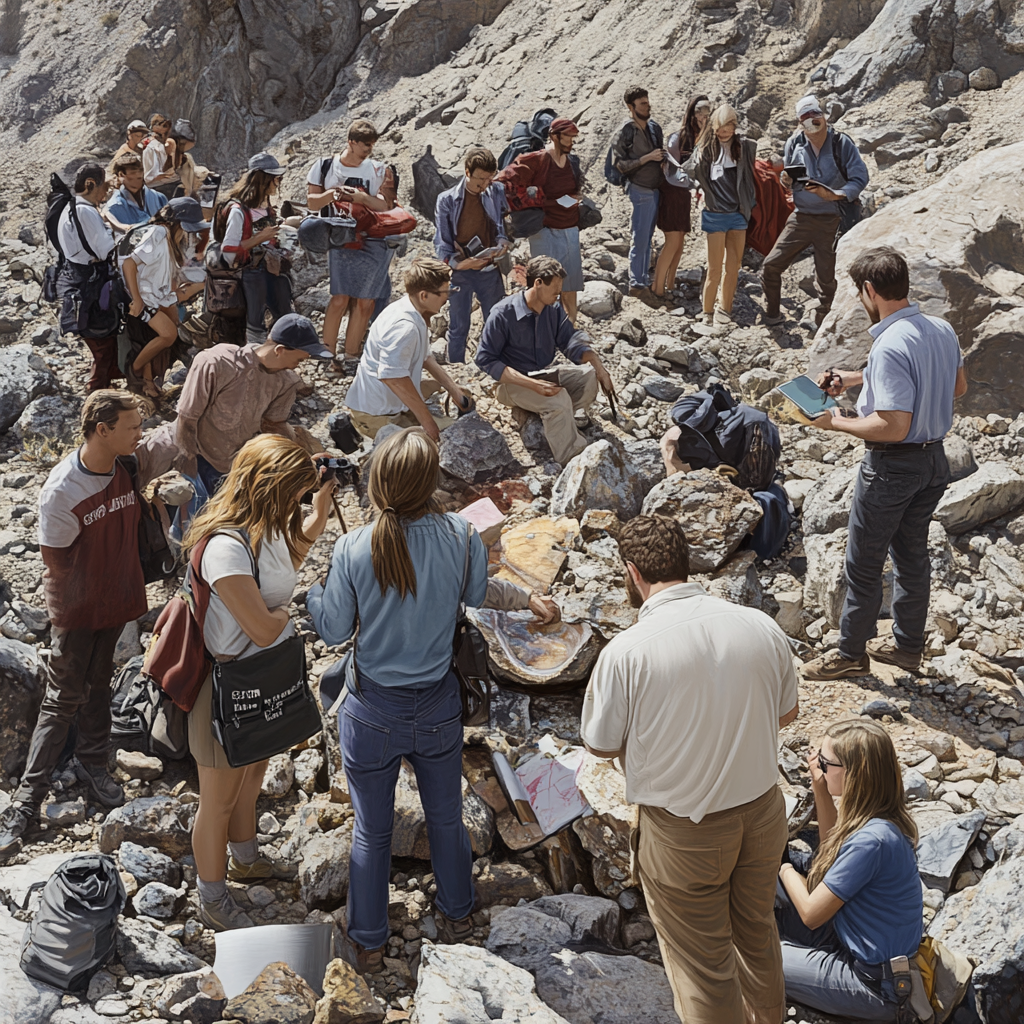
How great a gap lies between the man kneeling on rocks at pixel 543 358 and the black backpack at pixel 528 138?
2.02 m

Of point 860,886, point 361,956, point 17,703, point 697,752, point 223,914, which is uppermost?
point 697,752

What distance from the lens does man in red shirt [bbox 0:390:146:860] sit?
4012 millimetres

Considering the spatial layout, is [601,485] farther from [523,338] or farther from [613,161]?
[613,161]

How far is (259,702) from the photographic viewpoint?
3494mm

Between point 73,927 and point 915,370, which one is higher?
point 915,370

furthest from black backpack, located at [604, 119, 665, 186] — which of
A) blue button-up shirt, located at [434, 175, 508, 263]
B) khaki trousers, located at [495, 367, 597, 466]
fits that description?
khaki trousers, located at [495, 367, 597, 466]

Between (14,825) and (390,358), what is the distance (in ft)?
10.0

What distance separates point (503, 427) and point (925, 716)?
3.58 meters

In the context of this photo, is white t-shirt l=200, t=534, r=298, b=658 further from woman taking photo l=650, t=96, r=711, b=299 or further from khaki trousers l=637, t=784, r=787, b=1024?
woman taking photo l=650, t=96, r=711, b=299

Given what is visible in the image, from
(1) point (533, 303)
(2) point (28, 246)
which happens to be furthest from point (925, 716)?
(2) point (28, 246)

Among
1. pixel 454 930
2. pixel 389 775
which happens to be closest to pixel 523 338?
pixel 389 775

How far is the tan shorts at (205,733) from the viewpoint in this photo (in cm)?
349

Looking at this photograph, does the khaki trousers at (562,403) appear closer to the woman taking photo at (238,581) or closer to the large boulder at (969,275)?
the large boulder at (969,275)

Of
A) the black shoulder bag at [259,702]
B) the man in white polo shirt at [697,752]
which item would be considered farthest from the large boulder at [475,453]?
the man in white polo shirt at [697,752]
